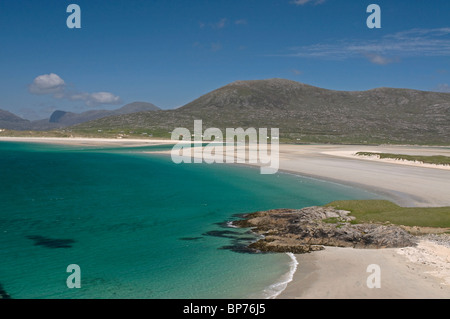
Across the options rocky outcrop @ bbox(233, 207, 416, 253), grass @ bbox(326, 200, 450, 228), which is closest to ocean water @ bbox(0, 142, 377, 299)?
rocky outcrop @ bbox(233, 207, 416, 253)

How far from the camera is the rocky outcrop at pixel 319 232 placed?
19.3 metres

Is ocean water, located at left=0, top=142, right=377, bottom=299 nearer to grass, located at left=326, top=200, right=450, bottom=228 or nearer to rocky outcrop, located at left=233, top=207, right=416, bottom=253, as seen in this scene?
rocky outcrop, located at left=233, top=207, right=416, bottom=253

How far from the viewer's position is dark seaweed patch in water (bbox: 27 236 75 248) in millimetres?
20453

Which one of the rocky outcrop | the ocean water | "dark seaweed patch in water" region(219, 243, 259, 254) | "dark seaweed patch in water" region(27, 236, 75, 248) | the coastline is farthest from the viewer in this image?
"dark seaweed patch in water" region(27, 236, 75, 248)

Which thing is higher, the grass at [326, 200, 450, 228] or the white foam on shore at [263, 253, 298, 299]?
the grass at [326, 200, 450, 228]

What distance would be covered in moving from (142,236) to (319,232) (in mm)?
10349

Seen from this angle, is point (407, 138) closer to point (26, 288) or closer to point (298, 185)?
point (298, 185)

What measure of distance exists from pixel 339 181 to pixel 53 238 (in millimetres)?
33572

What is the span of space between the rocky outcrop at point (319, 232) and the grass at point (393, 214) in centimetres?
120

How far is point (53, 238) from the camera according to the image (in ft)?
71.4

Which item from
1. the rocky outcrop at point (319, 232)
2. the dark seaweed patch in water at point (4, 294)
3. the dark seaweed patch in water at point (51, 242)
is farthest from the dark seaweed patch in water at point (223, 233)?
the dark seaweed patch in water at point (4, 294)

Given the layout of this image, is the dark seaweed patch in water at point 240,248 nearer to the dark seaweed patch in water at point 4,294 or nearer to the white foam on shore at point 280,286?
the white foam on shore at point 280,286

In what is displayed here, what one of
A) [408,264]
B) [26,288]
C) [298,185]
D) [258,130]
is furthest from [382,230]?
[258,130]

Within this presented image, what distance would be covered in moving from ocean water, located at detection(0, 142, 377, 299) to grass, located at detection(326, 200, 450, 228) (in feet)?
19.7
